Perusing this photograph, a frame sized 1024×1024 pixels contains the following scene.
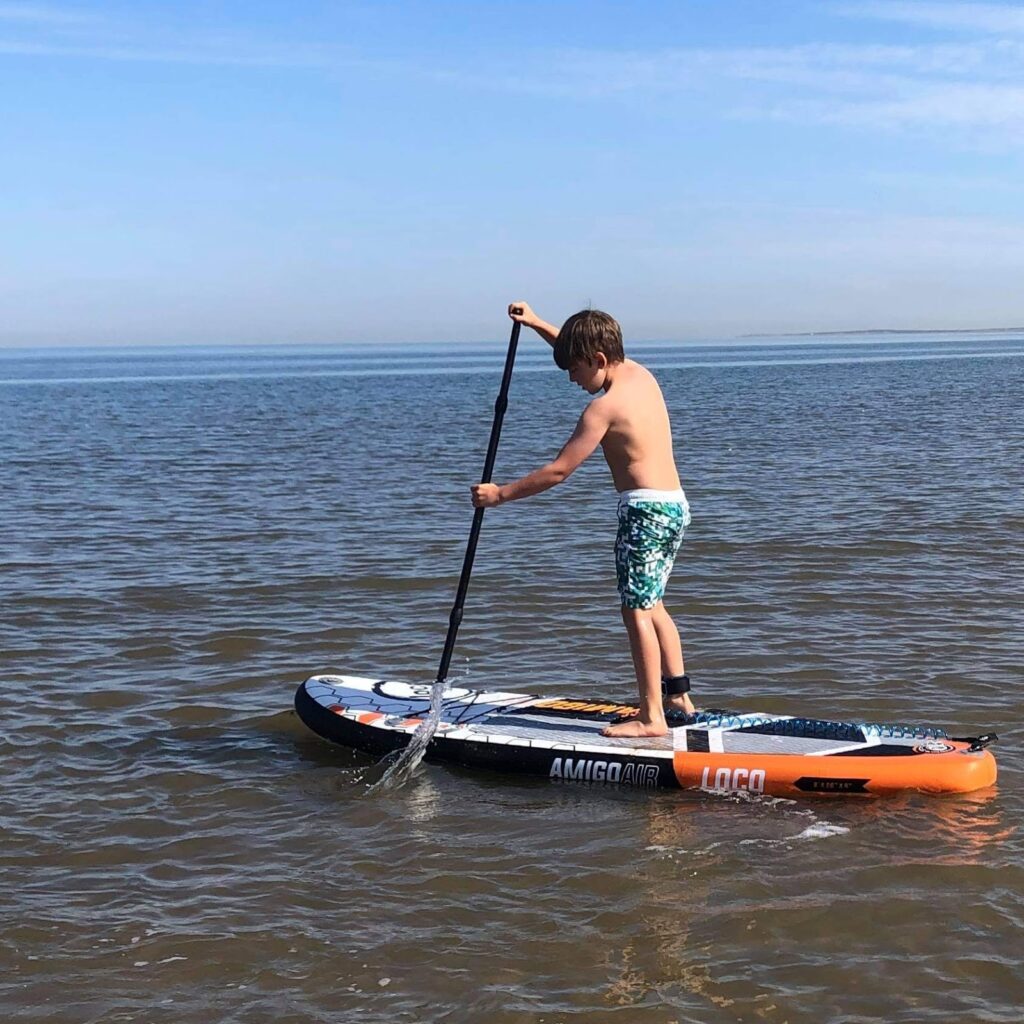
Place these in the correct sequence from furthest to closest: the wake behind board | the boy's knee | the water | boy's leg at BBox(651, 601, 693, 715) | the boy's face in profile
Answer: boy's leg at BBox(651, 601, 693, 715) → the boy's knee → the boy's face in profile → the wake behind board → the water

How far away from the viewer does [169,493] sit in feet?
59.5

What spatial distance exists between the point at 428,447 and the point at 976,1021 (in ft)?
70.7

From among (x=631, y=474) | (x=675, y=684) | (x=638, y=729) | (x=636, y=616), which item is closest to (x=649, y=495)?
(x=631, y=474)

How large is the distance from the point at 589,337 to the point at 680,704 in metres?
2.16

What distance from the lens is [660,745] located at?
682cm

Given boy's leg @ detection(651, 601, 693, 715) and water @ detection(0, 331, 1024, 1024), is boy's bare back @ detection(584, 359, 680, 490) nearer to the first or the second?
boy's leg @ detection(651, 601, 693, 715)

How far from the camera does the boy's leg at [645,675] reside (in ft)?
22.2

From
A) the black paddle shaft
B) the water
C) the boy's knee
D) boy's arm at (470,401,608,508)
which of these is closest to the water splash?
the water

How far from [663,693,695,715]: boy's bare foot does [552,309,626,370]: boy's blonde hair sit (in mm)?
1954

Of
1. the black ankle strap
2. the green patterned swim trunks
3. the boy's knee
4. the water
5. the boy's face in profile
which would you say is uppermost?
the boy's face in profile

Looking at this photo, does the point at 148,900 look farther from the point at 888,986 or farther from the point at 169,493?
the point at 169,493

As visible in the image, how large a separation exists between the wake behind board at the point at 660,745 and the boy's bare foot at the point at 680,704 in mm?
74

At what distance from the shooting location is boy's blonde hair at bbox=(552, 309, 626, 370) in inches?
258

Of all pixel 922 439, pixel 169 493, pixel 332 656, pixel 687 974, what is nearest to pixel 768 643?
pixel 332 656
